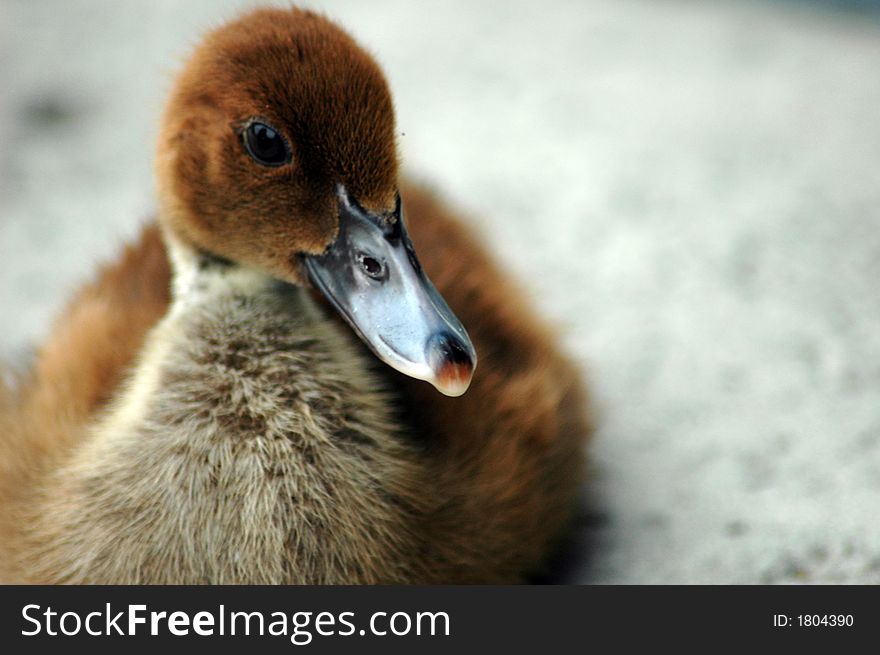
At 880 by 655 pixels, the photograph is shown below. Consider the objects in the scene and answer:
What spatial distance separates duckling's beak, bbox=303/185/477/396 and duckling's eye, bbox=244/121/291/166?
95 mm

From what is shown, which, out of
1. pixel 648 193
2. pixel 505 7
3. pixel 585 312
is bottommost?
pixel 585 312

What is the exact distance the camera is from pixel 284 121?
5.18ft

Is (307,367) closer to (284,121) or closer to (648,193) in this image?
(284,121)

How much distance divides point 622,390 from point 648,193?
95 cm

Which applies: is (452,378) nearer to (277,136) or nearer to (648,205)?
(277,136)

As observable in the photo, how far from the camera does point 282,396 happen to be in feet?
5.41

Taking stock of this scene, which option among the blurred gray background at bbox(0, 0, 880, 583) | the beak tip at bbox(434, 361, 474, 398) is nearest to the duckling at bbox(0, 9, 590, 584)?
the beak tip at bbox(434, 361, 474, 398)

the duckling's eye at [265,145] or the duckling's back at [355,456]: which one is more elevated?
the duckling's eye at [265,145]

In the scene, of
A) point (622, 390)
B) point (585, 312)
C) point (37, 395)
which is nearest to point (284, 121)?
point (37, 395)

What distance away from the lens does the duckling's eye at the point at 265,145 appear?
5.24ft

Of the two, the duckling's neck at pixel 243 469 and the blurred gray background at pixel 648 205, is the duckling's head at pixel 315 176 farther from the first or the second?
the blurred gray background at pixel 648 205

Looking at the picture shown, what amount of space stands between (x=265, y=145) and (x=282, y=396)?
36 centimetres

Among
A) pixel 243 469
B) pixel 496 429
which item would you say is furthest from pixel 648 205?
pixel 243 469

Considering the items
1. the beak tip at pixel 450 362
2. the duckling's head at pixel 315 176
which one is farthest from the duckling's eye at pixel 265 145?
the beak tip at pixel 450 362
